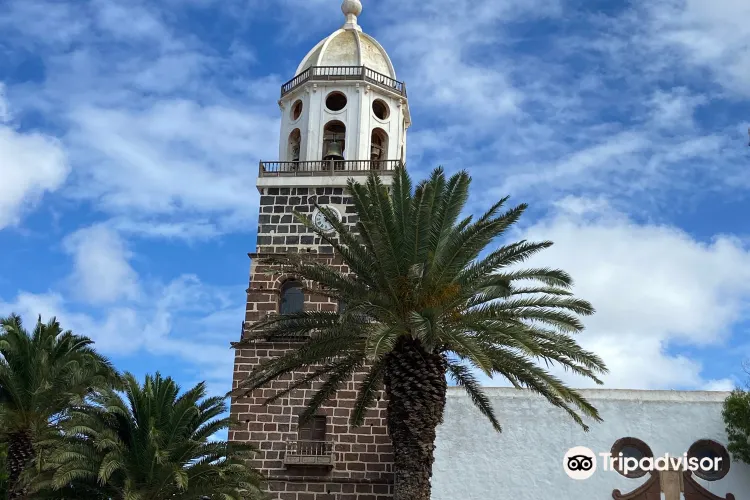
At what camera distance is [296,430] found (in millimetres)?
26625

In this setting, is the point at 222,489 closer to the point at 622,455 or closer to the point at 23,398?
the point at 23,398

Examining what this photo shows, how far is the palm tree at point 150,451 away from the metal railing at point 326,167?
25.0ft

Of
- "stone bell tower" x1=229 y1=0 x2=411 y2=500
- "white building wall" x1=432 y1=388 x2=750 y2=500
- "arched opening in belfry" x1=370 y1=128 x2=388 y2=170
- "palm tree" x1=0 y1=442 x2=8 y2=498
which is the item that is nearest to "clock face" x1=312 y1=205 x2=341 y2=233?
"stone bell tower" x1=229 y1=0 x2=411 y2=500

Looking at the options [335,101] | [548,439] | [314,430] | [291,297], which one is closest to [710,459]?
[548,439]

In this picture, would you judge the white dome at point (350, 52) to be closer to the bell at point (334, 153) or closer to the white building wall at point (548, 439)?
the bell at point (334, 153)

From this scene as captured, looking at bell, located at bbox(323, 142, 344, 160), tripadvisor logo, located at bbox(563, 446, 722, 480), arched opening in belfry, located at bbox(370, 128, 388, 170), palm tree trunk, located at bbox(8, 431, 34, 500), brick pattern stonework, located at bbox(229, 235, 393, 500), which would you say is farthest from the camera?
arched opening in belfry, located at bbox(370, 128, 388, 170)

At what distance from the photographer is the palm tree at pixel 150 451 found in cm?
2184

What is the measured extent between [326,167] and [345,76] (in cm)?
292

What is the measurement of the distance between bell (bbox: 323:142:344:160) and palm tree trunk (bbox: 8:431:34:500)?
10.9 m

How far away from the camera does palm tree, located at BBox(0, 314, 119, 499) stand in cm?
2505

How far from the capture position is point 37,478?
73.3 feet

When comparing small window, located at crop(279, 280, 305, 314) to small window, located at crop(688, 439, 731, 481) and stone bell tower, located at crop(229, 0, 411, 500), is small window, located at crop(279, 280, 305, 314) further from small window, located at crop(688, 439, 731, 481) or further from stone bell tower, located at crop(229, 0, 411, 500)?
small window, located at crop(688, 439, 731, 481)

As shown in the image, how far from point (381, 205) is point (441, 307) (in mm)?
2313

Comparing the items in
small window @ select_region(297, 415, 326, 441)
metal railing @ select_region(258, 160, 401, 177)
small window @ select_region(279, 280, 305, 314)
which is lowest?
small window @ select_region(297, 415, 326, 441)
